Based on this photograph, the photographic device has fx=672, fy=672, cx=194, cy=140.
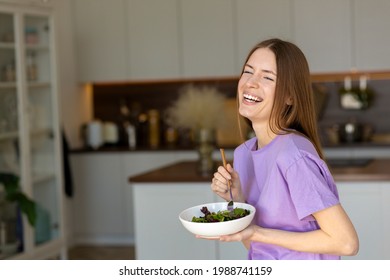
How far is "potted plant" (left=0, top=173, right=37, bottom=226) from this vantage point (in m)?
4.30

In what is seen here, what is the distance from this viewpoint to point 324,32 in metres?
5.21

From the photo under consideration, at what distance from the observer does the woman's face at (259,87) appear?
1.57 meters

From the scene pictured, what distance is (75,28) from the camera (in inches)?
228

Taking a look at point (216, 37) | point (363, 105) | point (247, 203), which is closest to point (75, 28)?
point (216, 37)

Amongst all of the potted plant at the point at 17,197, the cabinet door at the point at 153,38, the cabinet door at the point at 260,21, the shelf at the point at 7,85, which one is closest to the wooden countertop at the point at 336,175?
the potted plant at the point at 17,197

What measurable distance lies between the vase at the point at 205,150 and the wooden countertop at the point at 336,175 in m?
0.05

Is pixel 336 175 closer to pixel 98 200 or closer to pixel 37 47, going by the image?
pixel 37 47

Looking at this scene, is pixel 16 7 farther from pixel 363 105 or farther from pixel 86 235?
pixel 363 105

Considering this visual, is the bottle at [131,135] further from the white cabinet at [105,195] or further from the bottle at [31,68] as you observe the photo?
the bottle at [31,68]

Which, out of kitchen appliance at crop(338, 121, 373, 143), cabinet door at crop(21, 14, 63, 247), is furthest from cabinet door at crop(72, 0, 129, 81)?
kitchen appliance at crop(338, 121, 373, 143)

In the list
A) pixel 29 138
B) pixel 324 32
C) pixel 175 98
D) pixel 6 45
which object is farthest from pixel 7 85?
pixel 324 32

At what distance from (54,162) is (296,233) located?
364 centimetres

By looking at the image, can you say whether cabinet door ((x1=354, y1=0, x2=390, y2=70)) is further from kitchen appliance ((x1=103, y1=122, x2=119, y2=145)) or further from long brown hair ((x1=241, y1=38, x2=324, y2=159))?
long brown hair ((x1=241, y1=38, x2=324, y2=159))

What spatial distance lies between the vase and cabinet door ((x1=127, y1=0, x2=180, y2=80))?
1945 mm
